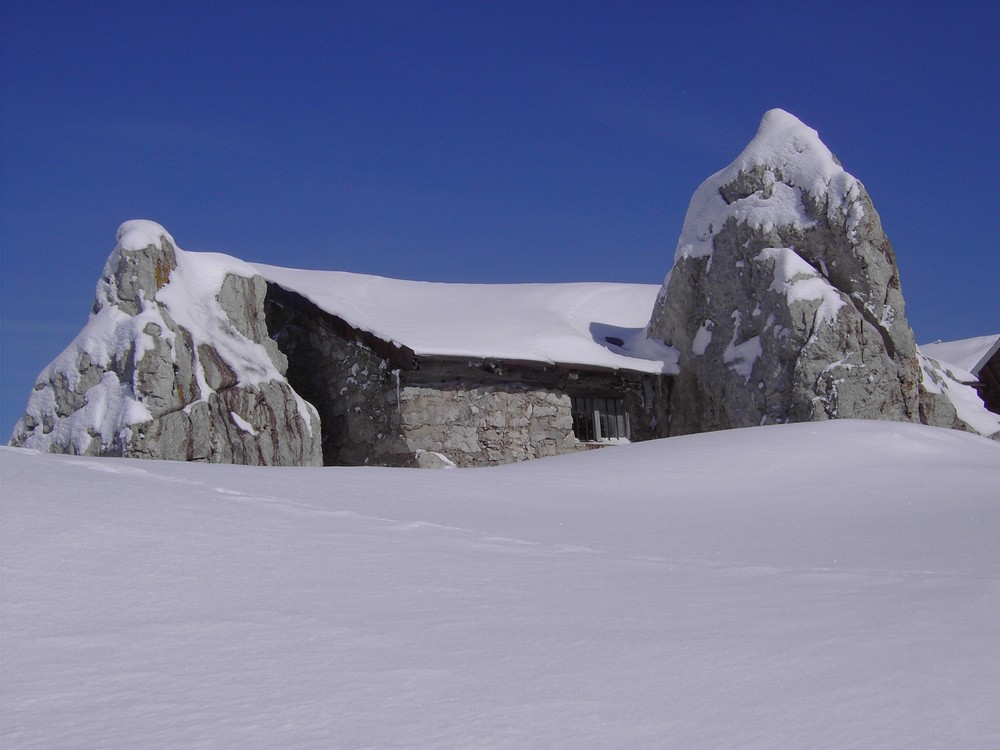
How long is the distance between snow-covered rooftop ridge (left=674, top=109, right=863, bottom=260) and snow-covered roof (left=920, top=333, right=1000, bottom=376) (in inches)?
331

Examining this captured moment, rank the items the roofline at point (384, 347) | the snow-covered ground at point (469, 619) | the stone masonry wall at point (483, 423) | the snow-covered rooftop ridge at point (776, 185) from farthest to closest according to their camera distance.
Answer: the snow-covered rooftop ridge at point (776, 185) < the stone masonry wall at point (483, 423) < the roofline at point (384, 347) < the snow-covered ground at point (469, 619)

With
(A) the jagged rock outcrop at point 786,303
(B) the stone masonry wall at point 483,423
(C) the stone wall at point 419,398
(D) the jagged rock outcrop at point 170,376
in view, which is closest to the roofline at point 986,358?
(A) the jagged rock outcrop at point 786,303

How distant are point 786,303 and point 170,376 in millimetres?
8327

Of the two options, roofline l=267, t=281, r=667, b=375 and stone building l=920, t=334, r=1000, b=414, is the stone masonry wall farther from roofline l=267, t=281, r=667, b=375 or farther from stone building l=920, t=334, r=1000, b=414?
stone building l=920, t=334, r=1000, b=414

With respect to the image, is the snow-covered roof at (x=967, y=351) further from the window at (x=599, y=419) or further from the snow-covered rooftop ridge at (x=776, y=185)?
the window at (x=599, y=419)

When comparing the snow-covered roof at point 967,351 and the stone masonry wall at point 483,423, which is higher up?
the snow-covered roof at point 967,351

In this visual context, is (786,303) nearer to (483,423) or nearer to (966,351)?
(483,423)

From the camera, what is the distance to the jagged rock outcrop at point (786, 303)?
14.6 m

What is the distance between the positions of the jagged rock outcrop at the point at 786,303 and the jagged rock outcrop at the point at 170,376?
A: 6002mm

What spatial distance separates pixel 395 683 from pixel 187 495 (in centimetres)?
288

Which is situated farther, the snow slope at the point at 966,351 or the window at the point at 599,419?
the snow slope at the point at 966,351

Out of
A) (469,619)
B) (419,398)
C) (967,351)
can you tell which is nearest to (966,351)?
(967,351)

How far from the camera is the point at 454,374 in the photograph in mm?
13648

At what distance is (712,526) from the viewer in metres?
5.77
